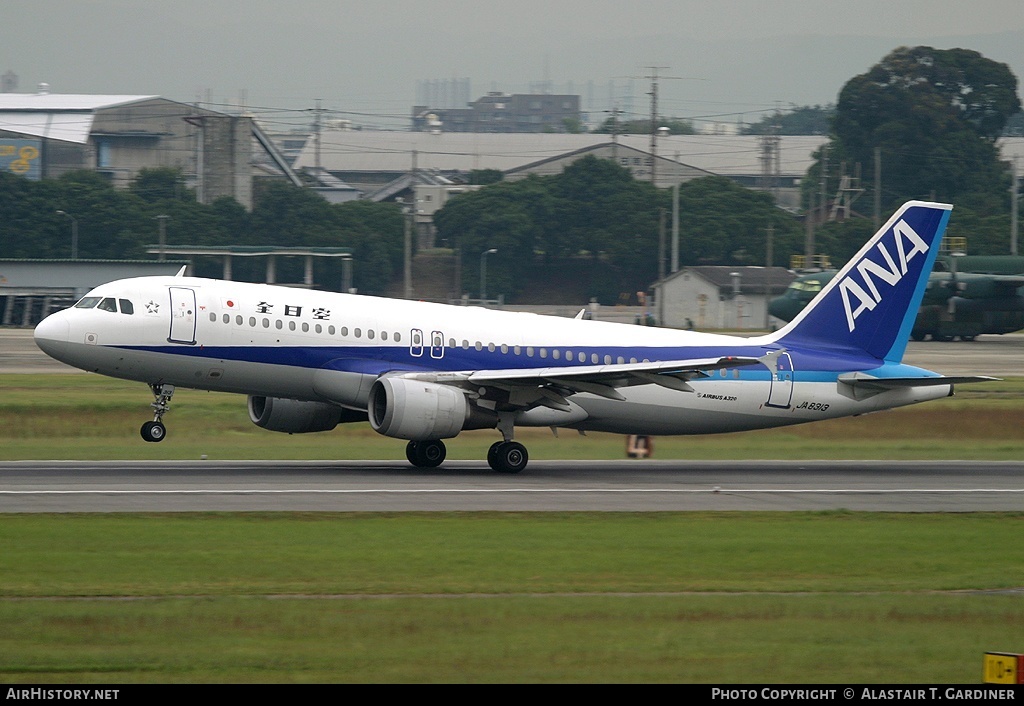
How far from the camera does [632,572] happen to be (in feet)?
60.2

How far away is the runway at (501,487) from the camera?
81.7 feet

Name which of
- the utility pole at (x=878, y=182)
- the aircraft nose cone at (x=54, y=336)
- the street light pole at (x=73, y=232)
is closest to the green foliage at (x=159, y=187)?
the street light pole at (x=73, y=232)

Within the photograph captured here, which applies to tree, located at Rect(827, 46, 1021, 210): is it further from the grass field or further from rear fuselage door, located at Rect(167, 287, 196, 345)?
the grass field

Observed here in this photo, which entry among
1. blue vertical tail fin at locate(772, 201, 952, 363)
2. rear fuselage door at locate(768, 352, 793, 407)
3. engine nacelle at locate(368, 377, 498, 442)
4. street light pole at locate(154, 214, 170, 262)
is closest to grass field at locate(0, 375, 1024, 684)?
engine nacelle at locate(368, 377, 498, 442)

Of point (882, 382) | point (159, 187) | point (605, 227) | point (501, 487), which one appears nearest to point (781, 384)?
point (882, 382)

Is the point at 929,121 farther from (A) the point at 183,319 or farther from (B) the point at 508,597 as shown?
(B) the point at 508,597

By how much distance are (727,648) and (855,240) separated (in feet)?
375

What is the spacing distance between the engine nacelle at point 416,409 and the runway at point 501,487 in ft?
3.55

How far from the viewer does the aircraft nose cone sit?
29.5 metres

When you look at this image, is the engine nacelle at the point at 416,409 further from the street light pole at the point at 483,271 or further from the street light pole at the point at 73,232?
the street light pole at the point at 73,232

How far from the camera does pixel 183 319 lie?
29.8 metres

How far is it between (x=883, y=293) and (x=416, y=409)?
12.9 meters
